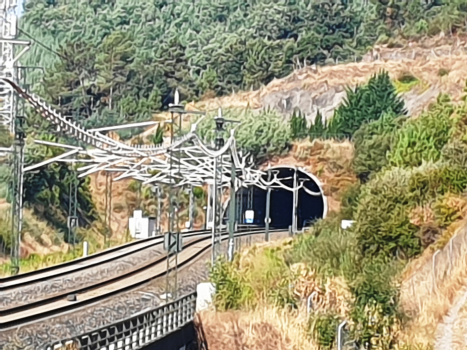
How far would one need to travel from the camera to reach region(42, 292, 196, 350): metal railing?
12.8m

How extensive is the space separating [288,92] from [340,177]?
20.8 metres

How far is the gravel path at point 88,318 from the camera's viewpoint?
14219 mm

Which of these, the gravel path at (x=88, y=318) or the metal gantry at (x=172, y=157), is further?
the metal gantry at (x=172, y=157)

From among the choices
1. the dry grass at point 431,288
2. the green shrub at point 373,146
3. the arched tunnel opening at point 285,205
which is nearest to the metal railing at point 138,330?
the dry grass at point 431,288

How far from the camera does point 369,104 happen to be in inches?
2852

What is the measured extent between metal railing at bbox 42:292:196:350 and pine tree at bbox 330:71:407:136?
52716 millimetres

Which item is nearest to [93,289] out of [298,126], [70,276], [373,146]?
[70,276]

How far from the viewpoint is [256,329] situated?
18469 mm

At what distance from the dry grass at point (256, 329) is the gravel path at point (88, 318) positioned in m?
1.28

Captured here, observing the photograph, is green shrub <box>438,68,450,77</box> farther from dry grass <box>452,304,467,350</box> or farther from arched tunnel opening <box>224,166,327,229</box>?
dry grass <box>452,304,467,350</box>

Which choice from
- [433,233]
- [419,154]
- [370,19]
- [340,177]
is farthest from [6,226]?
[370,19]

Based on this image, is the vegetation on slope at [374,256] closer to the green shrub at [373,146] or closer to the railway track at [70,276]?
the railway track at [70,276]

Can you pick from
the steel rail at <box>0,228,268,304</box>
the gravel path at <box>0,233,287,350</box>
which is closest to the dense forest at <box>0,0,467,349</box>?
the gravel path at <box>0,233,287,350</box>

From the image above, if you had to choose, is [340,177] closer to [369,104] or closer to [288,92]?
[369,104]
